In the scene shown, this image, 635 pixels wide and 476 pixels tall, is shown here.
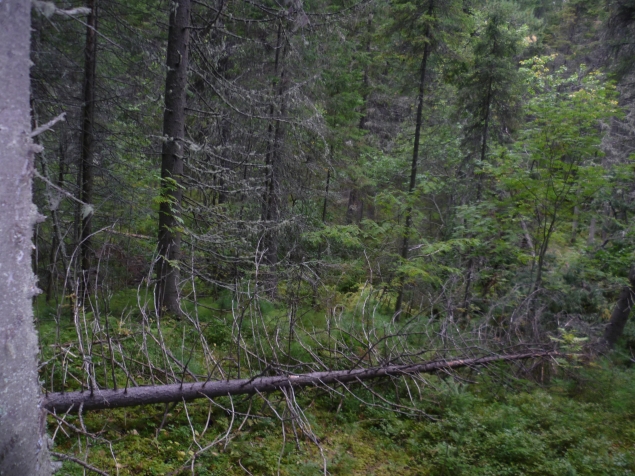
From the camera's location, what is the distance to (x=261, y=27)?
416 inches

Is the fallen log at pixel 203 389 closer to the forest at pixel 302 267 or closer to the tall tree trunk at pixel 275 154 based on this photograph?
the forest at pixel 302 267

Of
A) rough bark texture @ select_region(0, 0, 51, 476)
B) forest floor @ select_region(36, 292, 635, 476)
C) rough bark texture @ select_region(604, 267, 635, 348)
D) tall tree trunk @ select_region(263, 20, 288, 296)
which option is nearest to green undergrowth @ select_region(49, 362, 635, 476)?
forest floor @ select_region(36, 292, 635, 476)

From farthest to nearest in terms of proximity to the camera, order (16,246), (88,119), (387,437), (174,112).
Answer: (88,119)
(174,112)
(387,437)
(16,246)

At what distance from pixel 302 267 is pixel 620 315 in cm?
685

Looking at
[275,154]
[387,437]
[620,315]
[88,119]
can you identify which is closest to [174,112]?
[88,119]

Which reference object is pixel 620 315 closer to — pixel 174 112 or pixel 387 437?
pixel 387 437

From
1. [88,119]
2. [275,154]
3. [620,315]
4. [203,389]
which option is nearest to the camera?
[203,389]

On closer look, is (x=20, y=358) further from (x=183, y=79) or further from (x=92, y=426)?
(x=183, y=79)

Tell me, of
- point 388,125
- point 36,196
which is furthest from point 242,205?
point 388,125

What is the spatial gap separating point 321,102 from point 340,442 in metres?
10.6

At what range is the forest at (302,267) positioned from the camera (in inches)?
159

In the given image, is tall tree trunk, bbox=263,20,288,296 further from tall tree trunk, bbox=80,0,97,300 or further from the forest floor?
the forest floor

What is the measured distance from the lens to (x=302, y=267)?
6613mm

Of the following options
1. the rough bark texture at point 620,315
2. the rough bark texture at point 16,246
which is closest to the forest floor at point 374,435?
the rough bark texture at point 16,246
